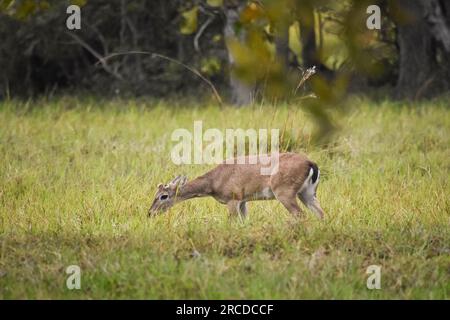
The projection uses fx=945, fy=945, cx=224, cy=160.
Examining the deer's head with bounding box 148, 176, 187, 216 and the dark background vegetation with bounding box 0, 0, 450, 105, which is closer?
the deer's head with bounding box 148, 176, 187, 216

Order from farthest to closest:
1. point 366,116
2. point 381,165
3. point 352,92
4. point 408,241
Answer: point 352,92 < point 366,116 < point 381,165 < point 408,241

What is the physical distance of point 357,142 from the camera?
10812 mm

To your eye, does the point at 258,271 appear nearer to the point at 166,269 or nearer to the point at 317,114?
the point at 166,269

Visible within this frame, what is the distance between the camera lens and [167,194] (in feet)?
25.9

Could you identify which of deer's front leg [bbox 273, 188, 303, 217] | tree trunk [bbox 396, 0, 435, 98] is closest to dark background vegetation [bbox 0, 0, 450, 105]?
tree trunk [bbox 396, 0, 435, 98]

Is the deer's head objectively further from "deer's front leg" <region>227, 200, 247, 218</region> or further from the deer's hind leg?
the deer's hind leg

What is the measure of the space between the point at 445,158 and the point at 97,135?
13.8 ft

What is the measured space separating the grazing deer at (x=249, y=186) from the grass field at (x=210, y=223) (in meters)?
0.16

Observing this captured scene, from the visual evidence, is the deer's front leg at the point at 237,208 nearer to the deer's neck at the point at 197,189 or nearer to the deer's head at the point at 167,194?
the deer's neck at the point at 197,189

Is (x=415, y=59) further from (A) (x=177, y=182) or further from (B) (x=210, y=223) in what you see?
(B) (x=210, y=223)

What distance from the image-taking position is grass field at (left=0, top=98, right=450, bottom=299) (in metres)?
5.74

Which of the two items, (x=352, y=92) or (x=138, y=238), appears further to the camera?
(x=352, y=92)
